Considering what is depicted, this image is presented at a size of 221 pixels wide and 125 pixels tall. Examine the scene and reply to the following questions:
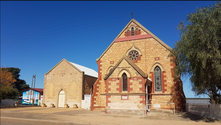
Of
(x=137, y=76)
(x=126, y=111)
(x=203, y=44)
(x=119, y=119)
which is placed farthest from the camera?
(x=137, y=76)

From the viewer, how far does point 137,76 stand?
17484mm

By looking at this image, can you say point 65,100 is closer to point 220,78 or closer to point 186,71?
point 186,71

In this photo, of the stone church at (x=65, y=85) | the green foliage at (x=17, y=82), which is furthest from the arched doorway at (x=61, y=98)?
the green foliage at (x=17, y=82)

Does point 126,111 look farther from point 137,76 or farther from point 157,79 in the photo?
point 157,79

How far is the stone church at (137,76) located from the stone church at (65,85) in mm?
6487

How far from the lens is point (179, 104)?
62.2ft

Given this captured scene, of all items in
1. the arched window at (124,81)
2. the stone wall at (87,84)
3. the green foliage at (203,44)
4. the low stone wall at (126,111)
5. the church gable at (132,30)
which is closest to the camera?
the green foliage at (203,44)

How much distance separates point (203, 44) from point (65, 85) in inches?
908

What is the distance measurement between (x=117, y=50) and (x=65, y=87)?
12.3 m

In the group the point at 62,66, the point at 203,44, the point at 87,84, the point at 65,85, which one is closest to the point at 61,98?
the point at 65,85

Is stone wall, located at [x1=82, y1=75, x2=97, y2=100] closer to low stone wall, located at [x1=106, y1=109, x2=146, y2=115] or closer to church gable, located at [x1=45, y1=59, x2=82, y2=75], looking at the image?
church gable, located at [x1=45, y1=59, x2=82, y2=75]

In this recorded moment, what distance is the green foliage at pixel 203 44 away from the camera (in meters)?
12.1

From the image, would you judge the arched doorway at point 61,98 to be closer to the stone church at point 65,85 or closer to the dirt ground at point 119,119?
the stone church at point 65,85

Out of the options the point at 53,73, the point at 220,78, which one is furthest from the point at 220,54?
the point at 53,73
